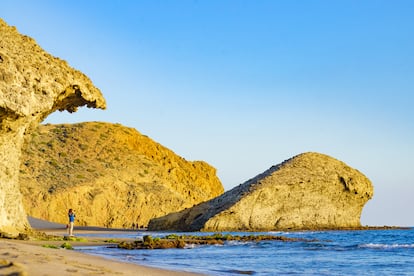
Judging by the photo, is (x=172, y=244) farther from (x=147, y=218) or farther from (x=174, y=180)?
(x=174, y=180)

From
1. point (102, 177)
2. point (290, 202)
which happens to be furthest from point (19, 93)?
point (102, 177)

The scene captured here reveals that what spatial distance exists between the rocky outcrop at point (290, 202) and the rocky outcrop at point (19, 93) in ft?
138

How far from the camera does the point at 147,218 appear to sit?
3583 inches

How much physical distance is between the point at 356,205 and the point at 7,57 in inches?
2500

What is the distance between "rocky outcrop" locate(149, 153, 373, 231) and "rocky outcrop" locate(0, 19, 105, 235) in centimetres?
4192

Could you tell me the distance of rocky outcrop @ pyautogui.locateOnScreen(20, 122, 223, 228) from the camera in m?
82.4

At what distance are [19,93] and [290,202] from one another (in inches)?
2088

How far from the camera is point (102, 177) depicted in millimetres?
91125

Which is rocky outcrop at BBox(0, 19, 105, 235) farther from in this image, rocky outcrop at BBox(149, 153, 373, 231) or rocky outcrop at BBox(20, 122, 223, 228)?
rocky outcrop at BBox(20, 122, 223, 228)

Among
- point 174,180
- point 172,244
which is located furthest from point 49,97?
point 174,180

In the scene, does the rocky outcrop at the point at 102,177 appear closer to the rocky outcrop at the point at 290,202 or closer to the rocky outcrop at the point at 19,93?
the rocky outcrop at the point at 290,202

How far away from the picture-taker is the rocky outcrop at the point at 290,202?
68750mm

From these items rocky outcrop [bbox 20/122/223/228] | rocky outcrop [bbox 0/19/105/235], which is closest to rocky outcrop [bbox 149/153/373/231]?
rocky outcrop [bbox 20/122/223/228]

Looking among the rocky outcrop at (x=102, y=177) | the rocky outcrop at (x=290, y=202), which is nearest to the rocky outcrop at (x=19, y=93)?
the rocky outcrop at (x=290, y=202)
